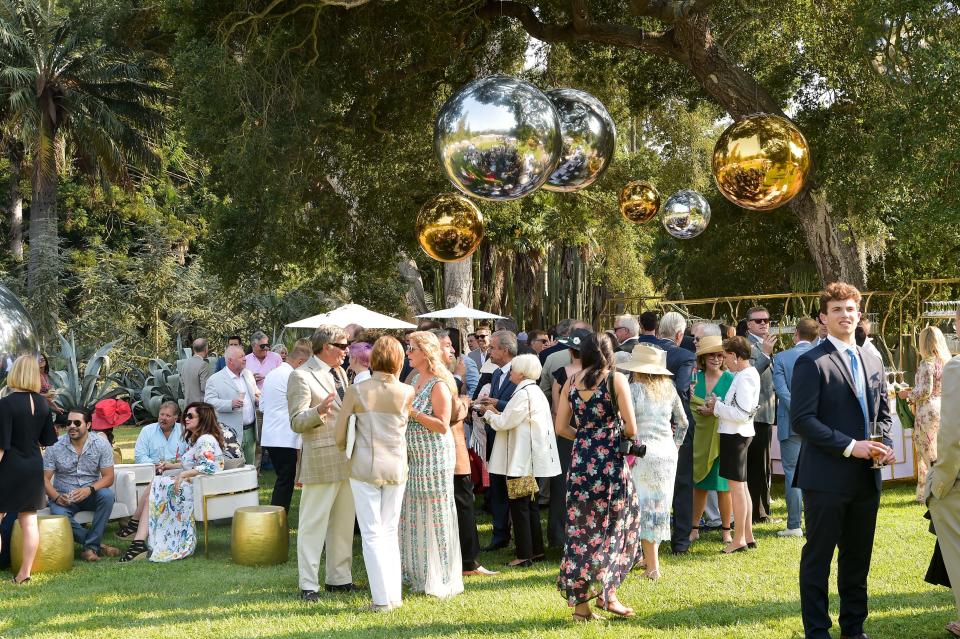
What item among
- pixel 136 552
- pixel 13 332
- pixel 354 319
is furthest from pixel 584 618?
pixel 13 332

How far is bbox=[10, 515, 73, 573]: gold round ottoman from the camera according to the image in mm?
7496

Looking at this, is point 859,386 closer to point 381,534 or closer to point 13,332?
point 381,534

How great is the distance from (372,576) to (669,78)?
362 inches

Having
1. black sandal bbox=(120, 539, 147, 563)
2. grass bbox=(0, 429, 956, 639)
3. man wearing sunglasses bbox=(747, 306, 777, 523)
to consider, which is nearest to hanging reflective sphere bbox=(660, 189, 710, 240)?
man wearing sunglasses bbox=(747, 306, 777, 523)

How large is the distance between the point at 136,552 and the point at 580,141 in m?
5.09

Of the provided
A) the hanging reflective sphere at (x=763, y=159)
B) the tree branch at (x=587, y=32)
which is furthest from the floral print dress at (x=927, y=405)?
the tree branch at (x=587, y=32)

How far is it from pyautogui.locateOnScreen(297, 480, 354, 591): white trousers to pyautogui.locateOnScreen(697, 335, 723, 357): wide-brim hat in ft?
10.2

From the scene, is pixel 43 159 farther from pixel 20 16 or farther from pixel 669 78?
pixel 669 78

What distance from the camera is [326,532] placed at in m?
6.80

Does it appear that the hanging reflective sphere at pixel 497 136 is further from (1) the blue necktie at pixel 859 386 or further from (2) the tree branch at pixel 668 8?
(2) the tree branch at pixel 668 8

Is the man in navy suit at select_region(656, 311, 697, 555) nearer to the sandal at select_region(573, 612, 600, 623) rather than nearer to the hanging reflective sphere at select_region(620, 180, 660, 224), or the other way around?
the sandal at select_region(573, 612, 600, 623)

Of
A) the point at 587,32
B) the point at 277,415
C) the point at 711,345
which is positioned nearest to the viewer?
the point at 711,345

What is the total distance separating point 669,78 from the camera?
1320 cm

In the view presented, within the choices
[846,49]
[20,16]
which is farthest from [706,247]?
[20,16]
